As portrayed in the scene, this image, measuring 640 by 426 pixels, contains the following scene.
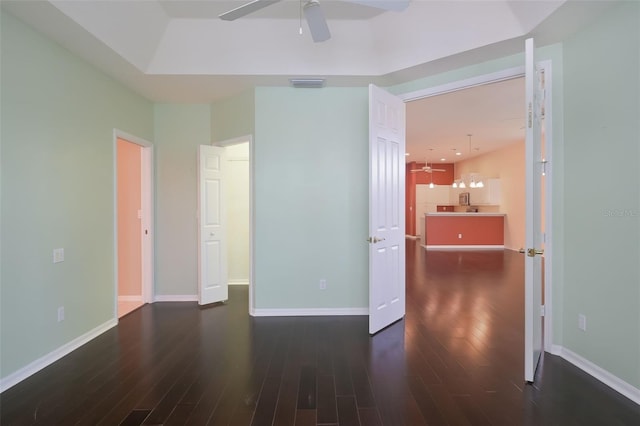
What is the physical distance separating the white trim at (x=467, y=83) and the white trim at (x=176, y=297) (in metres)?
3.77

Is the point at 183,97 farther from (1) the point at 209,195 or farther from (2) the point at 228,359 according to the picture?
(2) the point at 228,359

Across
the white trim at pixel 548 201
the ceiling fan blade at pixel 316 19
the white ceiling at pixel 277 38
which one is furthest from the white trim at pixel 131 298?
the white trim at pixel 548 201

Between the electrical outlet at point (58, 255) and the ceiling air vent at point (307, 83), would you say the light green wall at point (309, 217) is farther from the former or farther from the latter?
the electrical outlet at point (58, 255)

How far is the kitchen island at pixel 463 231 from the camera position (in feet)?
31.0

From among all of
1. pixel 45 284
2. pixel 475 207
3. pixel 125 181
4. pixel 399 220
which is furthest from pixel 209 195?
pixel 475 207

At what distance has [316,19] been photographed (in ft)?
7.10

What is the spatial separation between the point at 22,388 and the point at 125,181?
8.86ft

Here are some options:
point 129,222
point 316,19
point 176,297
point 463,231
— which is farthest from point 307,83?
point 463,231

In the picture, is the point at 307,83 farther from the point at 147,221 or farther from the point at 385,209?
the point at 147,221

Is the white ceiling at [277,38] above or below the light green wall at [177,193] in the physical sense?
above

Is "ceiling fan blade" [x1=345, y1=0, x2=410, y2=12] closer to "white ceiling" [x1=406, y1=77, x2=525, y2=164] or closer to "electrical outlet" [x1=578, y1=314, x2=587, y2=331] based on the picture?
"white ceiling" [x1=406, y1=77, x2=525, y2=164]

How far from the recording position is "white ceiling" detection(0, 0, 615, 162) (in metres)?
2.50

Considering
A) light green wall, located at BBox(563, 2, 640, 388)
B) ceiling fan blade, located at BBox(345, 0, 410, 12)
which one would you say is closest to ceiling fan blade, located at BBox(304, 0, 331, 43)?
ceiling fan blade, located at BBox(345, 0, 410, 12)

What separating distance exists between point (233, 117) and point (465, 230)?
317 inches
